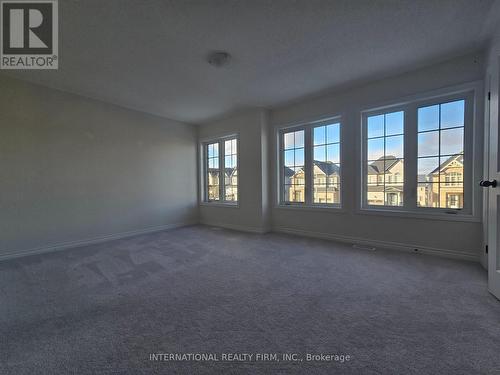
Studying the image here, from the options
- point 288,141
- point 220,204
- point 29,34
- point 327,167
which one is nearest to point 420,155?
point 327,167

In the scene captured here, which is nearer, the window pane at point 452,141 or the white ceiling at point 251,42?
the white ceiling at point 251,42

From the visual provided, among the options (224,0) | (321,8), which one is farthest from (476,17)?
(224,0)

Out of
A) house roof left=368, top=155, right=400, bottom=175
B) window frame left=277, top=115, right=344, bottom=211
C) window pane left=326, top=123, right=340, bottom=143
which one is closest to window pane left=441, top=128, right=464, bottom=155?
house roof left=368, top=155, right=400, bottom=175

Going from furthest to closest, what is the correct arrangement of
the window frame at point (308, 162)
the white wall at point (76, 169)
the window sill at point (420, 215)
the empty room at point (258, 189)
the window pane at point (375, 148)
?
the window frame at point (308, 162) < the window pane at point (375, 148) < the white wall at point (76, 169) < the window sill at point (420, 215) < the empty room at point (258, 189)

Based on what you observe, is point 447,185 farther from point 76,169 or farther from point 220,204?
point 76,169

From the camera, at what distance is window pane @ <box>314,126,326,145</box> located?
397cm

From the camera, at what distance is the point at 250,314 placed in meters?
1.68

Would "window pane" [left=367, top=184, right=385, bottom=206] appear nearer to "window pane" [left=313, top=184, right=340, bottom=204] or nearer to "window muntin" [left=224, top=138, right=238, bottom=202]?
"window pane" [left=313, top=184, right=340, bottom=204]

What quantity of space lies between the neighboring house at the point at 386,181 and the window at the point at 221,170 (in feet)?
8.83

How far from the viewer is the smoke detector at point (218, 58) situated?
2583mm

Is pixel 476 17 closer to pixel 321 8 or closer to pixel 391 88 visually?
pixel 391 88

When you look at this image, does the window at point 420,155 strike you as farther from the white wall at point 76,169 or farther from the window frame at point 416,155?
the white wall at point 76,169

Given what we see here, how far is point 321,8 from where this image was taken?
6.36 feet

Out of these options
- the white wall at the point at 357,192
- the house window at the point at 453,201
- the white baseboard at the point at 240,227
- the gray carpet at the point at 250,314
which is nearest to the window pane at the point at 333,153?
the white wall at the point at 357,192
